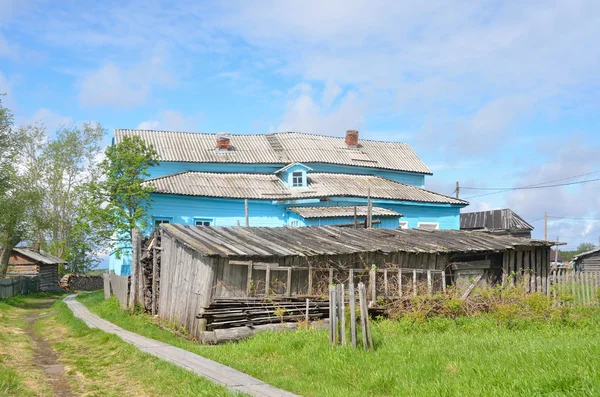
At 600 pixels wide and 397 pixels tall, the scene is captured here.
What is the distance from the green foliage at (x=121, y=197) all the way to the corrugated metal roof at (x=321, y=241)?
478 inches

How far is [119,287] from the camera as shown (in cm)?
2325

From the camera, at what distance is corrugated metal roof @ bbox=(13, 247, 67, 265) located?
42781 mm

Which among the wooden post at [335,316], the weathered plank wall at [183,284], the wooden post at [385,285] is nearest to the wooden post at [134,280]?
the weathered plank wall at [183,284]

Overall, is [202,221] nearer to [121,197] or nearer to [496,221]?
[121,197]

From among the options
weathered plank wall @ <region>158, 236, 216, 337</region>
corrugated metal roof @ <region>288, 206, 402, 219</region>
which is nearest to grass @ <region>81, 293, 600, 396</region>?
weathered plank wall @ <region>158, 236, 216, 337</region>

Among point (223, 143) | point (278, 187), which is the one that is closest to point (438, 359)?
point (278, 187)

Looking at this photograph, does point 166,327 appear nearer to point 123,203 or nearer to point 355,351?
point 355,351

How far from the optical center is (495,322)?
Result: 14.9 metres

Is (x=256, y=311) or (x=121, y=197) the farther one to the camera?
(x=121, y=197)

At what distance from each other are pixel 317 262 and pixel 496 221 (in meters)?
38.2

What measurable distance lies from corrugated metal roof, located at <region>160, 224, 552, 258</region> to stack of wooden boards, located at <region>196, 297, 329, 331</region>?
122 cm

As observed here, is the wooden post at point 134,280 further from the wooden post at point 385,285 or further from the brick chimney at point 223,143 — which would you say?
the brick chimney at point 223,143

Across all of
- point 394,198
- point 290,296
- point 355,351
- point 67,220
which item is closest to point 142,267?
point 290,296

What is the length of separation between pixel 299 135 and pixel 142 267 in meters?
23.0
